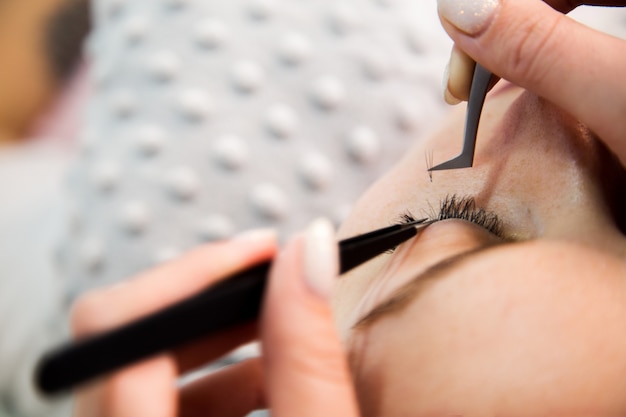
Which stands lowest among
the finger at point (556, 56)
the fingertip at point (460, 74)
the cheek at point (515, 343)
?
the cheek at point (515, 343)

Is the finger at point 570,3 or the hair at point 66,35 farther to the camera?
the hair at point 66,35

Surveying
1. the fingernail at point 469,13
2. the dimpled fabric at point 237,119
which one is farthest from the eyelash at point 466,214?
the dimpled fabric at point 237,119

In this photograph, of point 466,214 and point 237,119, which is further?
point 237,119

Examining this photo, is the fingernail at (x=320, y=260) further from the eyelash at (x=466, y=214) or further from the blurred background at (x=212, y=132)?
the blurred background at (x=212, y=132)

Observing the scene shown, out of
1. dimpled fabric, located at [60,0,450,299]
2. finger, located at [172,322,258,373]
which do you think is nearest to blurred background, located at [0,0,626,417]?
dimpled fabric, located at [60,0,450,299]

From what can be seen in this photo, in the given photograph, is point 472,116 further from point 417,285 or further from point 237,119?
point 237,119

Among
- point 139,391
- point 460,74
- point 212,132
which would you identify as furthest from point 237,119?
point 139,391

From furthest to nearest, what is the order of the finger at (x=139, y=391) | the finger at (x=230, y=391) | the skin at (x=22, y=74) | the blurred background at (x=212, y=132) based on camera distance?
the skin at (x=22, y=74) < the blurred background at (x=212, y=132) < the finger at (x=230, y=391) < the finger at (x=139, y=391)
